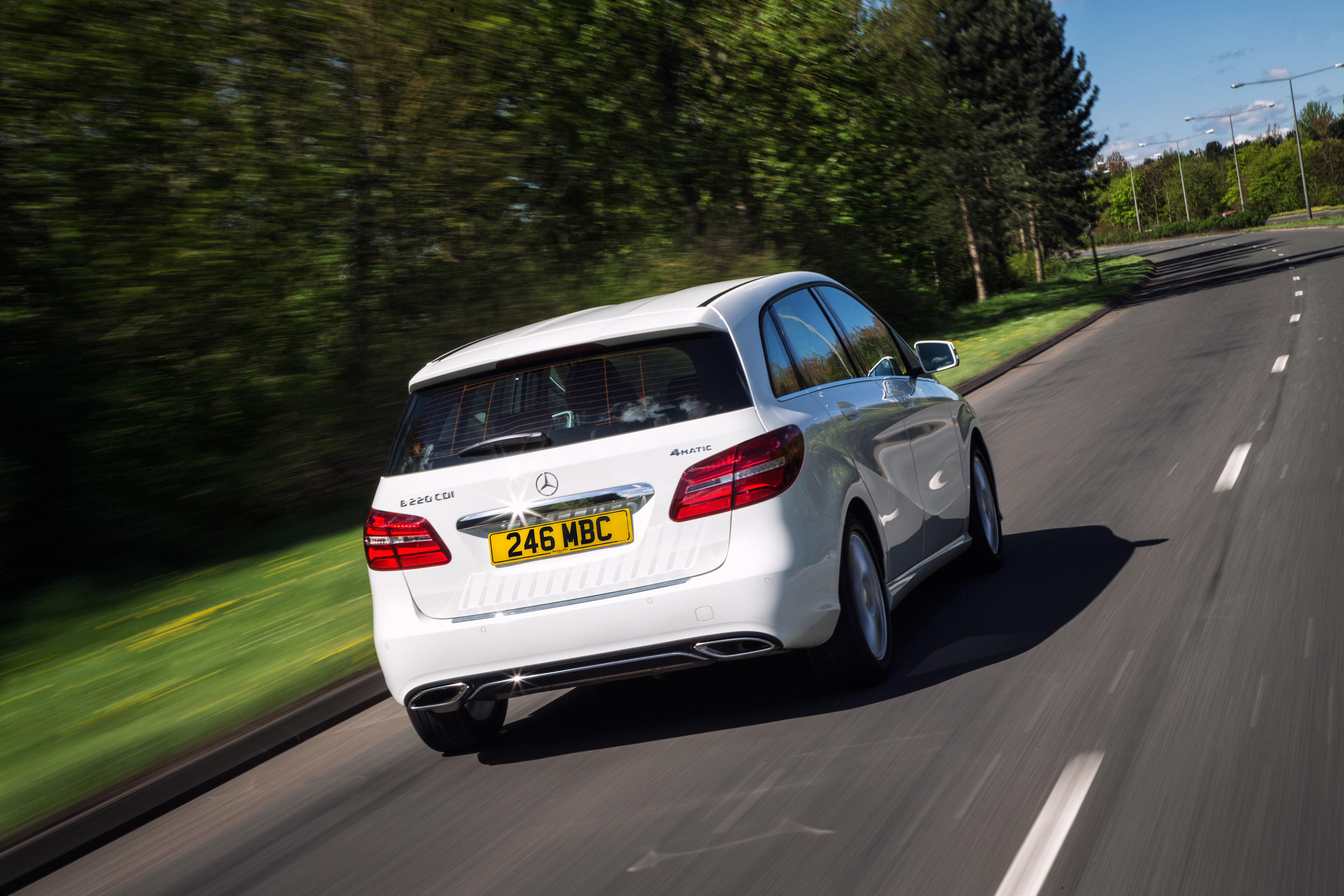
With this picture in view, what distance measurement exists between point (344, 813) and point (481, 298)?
1301 cm

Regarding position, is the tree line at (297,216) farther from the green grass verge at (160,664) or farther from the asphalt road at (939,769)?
the asphalt road at (939,769)

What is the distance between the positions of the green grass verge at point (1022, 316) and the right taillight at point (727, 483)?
44.2 feet

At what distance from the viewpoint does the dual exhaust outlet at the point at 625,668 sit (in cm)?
449

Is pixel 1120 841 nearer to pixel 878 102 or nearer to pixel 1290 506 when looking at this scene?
pixel 1290 506

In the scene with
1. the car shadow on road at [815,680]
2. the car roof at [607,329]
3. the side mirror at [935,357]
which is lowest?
the car shadow on road at [815,680]

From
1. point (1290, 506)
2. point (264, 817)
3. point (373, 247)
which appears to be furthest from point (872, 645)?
point (373, 247)

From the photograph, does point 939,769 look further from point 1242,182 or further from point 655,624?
point 1242,182

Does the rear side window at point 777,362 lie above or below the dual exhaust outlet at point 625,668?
above

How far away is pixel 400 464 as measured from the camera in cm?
489

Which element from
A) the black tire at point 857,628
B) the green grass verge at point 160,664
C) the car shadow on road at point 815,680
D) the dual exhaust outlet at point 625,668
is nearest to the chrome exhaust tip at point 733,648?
the dual exhaust outlet at point 625,668

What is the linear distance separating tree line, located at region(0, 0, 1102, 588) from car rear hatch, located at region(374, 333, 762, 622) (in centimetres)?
728

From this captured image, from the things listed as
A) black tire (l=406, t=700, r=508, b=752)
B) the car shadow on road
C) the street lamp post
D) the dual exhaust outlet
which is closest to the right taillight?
the dual exhaust outlet

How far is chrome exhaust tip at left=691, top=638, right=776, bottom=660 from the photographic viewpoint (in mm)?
4484

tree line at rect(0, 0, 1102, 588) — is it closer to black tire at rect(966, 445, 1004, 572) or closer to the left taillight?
the left taillight
